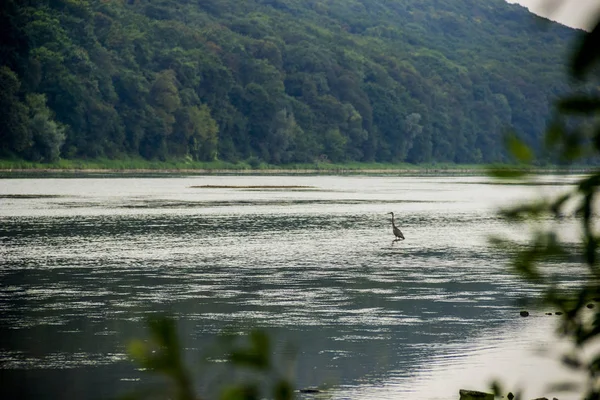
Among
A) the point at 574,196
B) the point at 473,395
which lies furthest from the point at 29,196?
the point at 574,196

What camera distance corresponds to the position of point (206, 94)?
141 m

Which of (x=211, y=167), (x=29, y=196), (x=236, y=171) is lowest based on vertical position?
(x=236, y=171)

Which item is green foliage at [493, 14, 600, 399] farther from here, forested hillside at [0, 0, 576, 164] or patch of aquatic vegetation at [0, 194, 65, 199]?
forested hillside at [0, 0, 576, 164]

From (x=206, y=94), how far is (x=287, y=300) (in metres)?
120

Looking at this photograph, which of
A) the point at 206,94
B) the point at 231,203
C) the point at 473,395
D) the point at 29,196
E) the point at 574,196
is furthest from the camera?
the point at 206,94

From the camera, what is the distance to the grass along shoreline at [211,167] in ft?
366

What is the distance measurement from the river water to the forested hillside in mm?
52592

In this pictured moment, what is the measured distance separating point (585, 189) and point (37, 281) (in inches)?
926

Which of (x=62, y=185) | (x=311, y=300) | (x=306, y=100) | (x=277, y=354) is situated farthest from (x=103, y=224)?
(x=306, y=100)

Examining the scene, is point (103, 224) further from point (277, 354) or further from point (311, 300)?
point (277, 354)

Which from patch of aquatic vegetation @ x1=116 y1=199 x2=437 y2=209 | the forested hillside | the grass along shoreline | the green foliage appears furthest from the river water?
the grass along shoreline

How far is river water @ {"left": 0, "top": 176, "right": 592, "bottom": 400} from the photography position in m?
14.6

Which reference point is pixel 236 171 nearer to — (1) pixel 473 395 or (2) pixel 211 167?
(2) pixel 211 167

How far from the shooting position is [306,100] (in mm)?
156250
